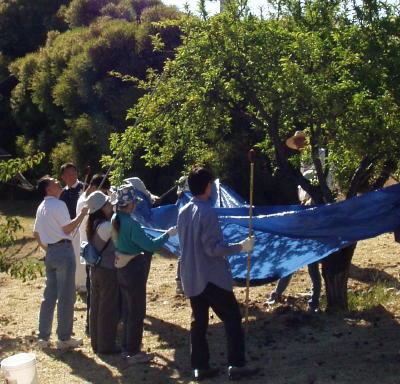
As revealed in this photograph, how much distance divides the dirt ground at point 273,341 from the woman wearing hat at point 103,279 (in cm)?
19

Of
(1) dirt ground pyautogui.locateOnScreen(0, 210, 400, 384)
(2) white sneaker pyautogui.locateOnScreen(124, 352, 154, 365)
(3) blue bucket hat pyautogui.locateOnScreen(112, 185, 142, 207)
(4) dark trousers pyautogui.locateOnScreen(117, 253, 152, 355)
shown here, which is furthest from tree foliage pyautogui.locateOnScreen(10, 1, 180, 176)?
(2) white sneaker pyautogui.locateOnScreen(124, 352, 154, 365)

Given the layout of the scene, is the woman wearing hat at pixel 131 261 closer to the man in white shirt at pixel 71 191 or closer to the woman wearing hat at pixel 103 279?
the woman wearing hat at pixel 103 279

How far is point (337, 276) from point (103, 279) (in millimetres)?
2389

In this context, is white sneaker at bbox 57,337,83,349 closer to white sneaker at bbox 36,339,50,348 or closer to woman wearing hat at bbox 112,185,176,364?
white sneaker at bbox 36,339,50,348

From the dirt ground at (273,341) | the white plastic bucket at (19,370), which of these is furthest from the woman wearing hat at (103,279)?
the white plastic bucket at (19,370)

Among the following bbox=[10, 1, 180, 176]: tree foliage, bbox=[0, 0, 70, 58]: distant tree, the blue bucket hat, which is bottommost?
the blue bucket hat

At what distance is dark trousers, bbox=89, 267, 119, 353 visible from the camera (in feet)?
23.7

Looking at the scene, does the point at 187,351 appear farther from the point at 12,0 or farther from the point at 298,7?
the point at 12,0

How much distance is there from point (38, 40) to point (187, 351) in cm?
1844

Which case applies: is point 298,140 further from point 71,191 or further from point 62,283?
point 71,191

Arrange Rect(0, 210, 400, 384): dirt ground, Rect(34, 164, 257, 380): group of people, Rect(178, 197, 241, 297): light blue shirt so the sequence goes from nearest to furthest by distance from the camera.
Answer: Rect(178, 197, 241, 297): light blue shirt → Rect(34, 164, 257, 380): group of people → Rect(0, 210, 400, 384): dirt ground

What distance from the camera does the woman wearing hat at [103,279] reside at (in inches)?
280

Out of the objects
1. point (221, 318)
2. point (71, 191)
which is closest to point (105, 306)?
point (221, 318)

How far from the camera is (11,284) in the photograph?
36.2ft
